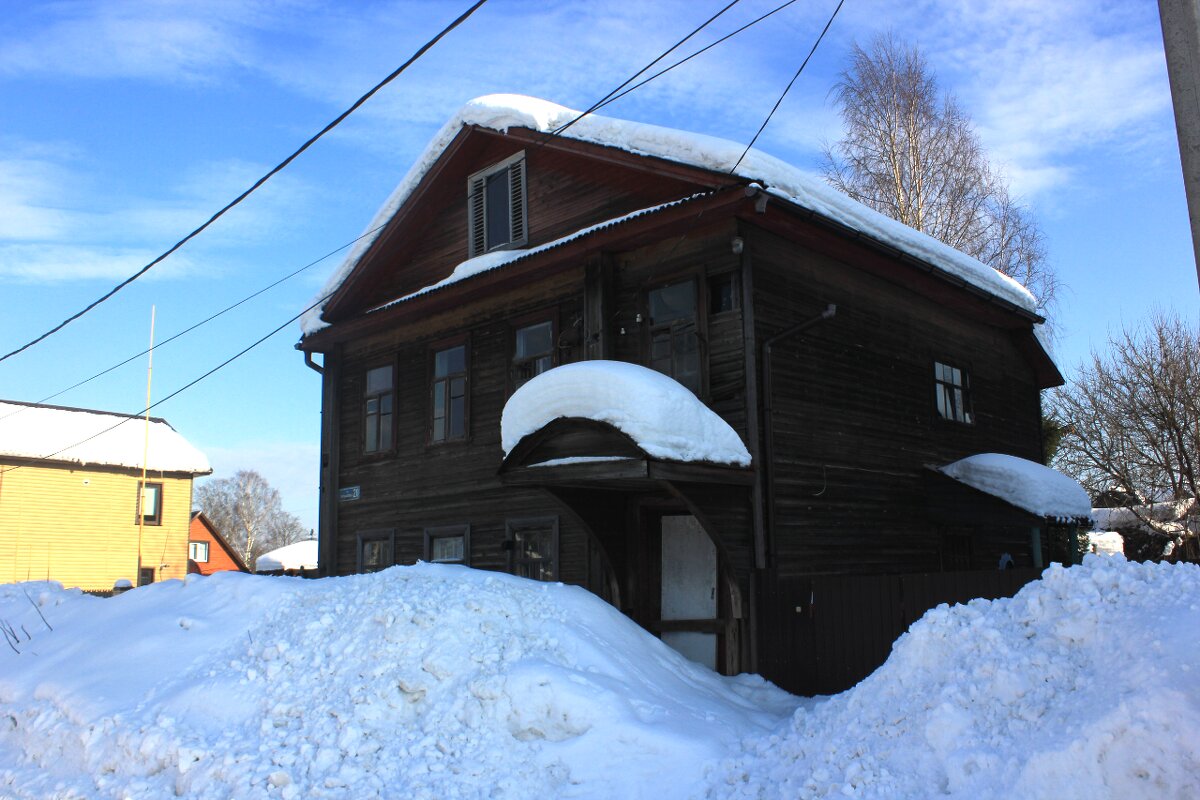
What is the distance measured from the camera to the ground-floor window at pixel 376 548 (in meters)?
17.2

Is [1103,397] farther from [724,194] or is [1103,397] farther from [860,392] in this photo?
[724,194]

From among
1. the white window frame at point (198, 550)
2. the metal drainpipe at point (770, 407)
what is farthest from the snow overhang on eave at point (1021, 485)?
the white window frame at point (198, 550)

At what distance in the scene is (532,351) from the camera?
1516 centimetres

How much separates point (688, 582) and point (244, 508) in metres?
79.3

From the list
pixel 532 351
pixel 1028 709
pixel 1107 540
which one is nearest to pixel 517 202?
pixel 532 351

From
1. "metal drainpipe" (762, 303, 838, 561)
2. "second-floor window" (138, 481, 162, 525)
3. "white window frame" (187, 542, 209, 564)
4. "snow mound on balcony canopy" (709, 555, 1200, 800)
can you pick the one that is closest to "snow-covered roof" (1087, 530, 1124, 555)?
"metal drainpipe" (762, 303, 838, 561)

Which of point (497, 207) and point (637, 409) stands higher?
point (497, 207)

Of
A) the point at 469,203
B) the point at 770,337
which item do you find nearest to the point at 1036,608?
the point at 770,337

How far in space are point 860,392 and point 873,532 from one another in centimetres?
195

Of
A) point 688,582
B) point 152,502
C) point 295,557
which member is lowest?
point 688,582

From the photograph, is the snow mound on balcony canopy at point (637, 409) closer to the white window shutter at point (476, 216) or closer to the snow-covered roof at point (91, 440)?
the white window shutter at point (476, 216)

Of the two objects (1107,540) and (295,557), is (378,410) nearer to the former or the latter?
(1107,540)

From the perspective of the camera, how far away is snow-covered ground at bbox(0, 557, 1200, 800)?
588cm

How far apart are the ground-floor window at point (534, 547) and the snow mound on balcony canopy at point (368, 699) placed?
11.9 feet
